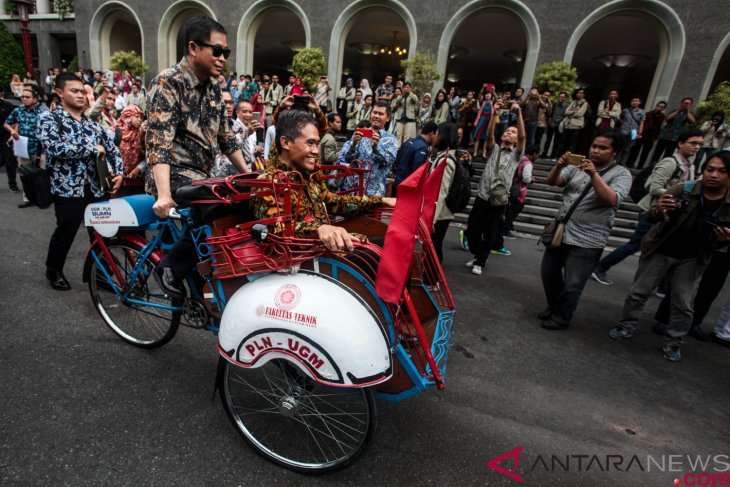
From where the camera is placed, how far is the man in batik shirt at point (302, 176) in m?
1.76

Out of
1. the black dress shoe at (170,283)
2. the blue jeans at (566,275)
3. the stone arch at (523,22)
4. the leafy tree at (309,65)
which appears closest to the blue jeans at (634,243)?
the blue jeans at (566,275)

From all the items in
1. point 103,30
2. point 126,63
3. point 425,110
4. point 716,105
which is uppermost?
point 103,30

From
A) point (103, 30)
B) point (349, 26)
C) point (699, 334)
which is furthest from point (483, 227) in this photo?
point (103, 30)

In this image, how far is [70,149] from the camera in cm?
343

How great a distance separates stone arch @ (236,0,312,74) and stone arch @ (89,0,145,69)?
623cm

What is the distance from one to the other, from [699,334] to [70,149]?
6796 mm

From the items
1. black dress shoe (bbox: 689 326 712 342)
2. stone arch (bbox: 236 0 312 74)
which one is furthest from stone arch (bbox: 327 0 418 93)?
black dress shoe (bbox: 689 326 712 342)

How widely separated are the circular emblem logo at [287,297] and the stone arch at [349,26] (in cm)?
1404

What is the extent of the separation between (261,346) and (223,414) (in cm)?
95

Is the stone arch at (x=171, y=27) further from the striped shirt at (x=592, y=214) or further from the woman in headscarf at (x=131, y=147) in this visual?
the striped shirt at (x=592, y=214)

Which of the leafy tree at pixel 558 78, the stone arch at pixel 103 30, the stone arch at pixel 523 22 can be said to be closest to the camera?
the leafy tree at pixel 558 78

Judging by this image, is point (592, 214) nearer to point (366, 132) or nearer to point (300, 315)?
point (366, 132)

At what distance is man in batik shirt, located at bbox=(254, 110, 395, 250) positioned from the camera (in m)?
1.76

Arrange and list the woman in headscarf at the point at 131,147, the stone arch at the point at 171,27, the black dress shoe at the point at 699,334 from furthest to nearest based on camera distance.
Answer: the stone arch at the point at 171,27
the woman in headscarf at the point at 131,147
the black dress shoe at the point at 699,334
